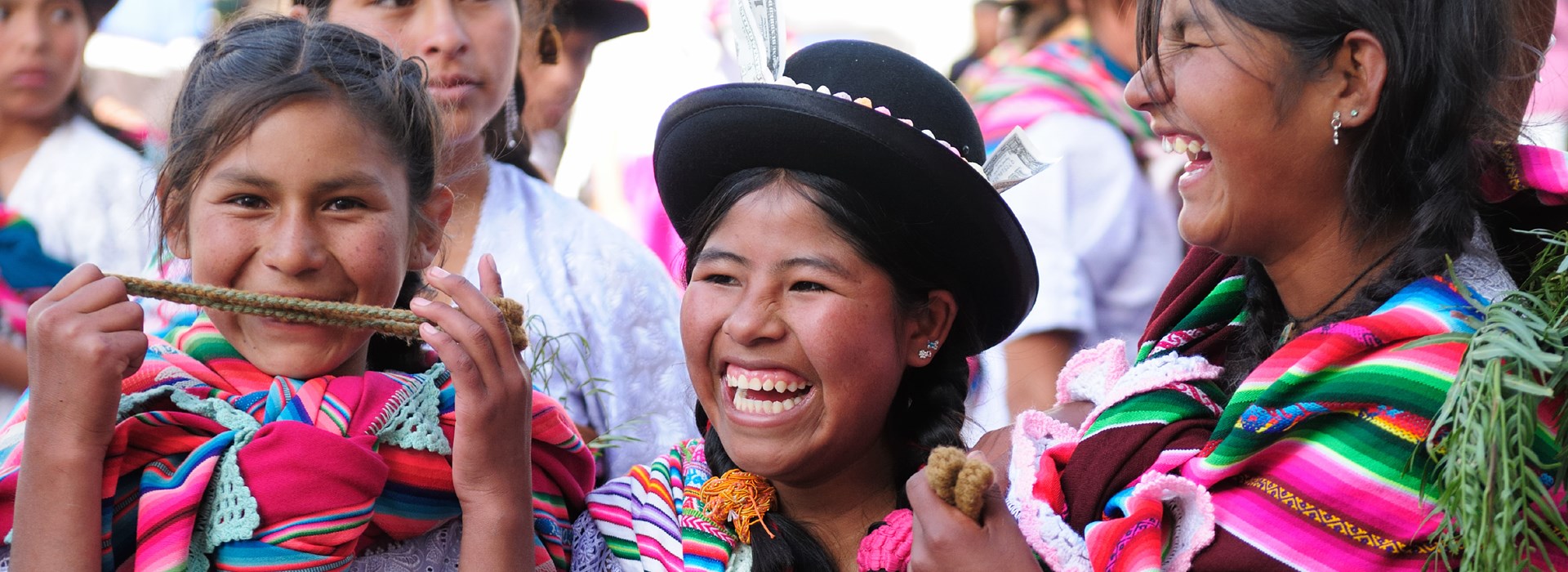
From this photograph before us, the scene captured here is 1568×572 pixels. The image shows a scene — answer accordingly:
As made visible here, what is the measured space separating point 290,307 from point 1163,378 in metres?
1.36

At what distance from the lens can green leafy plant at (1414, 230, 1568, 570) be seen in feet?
5.59

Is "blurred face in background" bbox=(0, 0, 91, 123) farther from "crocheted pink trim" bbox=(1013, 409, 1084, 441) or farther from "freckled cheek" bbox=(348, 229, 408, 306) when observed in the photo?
"crocheted pink trim" bbox=(1013, 409, 1084, 441)

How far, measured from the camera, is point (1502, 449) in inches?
66.9

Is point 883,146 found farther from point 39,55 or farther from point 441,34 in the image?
point 39,55

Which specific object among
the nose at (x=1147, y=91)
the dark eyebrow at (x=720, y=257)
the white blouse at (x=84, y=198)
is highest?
the nose at (x=1147, y=91)

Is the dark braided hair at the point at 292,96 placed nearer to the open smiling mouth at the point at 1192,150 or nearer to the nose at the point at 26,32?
the open smiling mouth at the point at 1192,150

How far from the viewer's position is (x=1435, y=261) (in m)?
2.10

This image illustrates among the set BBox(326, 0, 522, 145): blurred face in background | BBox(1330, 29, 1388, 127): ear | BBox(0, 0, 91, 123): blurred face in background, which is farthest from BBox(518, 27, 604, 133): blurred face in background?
BBox(1330, 29, 1388, 127): ear

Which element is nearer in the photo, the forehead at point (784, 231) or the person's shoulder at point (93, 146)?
the forehead at point (784, 231)

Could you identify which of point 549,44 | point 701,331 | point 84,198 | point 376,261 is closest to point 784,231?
point 701,331


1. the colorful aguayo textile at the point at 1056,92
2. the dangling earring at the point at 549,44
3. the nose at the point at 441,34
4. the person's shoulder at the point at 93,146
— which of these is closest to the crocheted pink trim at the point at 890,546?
the nose at the point at 441,34

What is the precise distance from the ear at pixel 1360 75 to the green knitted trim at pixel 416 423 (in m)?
1.48

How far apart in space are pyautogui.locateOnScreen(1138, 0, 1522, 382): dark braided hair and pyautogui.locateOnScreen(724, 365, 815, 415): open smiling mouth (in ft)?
2.78

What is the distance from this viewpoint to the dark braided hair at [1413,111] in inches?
84.2
